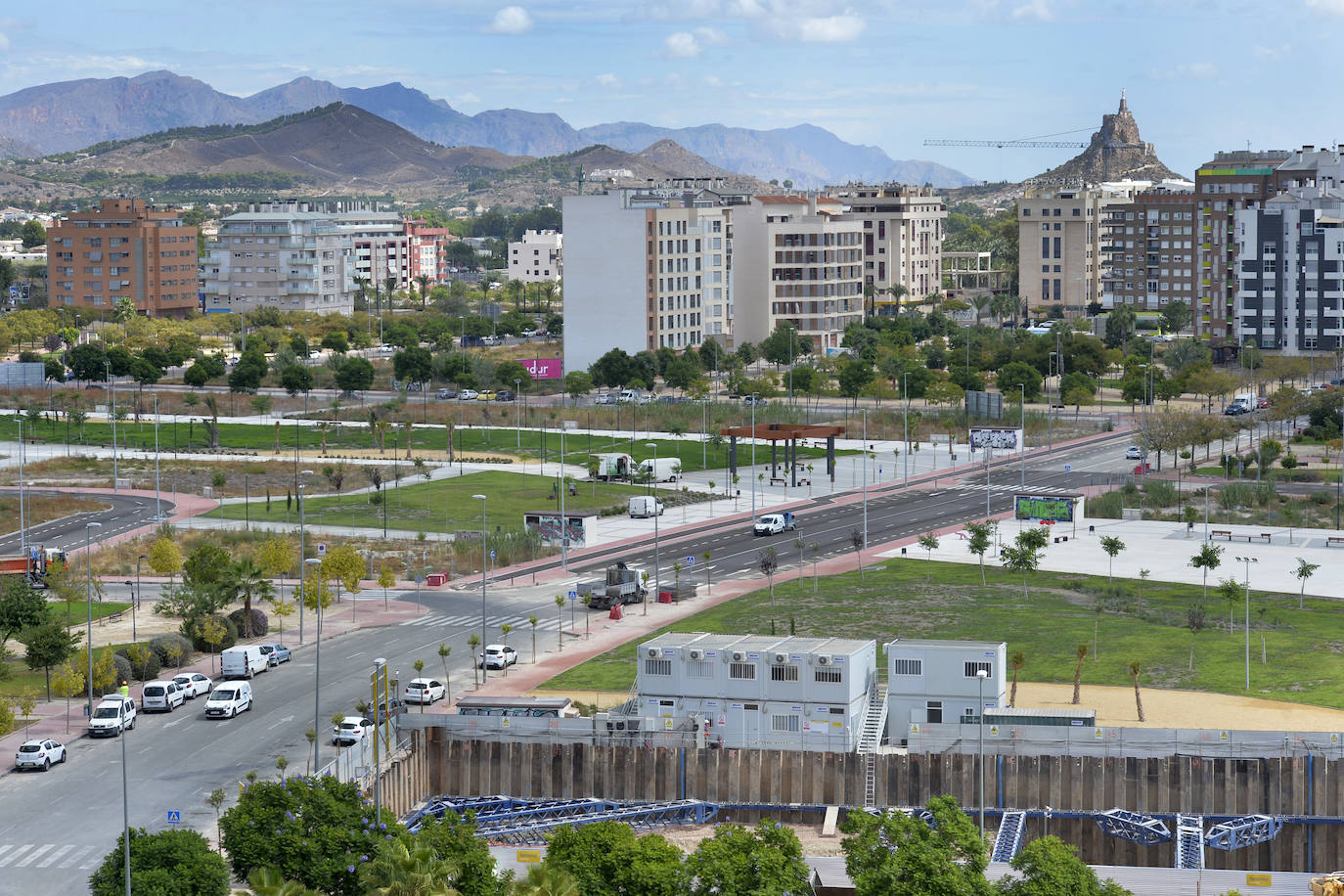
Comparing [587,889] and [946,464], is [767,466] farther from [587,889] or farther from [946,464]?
[587,889]

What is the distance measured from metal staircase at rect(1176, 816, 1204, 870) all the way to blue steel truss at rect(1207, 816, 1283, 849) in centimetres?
42

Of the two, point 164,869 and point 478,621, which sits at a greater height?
point 164,869

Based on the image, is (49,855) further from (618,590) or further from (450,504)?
(450,504)

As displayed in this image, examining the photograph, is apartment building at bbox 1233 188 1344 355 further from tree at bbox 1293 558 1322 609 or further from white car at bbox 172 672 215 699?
white car at bbox 172 672 215 699

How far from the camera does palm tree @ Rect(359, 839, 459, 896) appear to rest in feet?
136

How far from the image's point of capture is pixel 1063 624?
3086 inches

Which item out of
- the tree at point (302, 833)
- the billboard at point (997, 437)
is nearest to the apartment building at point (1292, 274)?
the billboard at point (997, 437)

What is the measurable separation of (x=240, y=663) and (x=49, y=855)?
20.7 m

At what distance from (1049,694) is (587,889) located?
26.9 metres

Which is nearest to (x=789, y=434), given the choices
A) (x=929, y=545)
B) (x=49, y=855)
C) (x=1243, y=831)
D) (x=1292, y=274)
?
(x=929, y=545)

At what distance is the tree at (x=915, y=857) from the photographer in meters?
43.8

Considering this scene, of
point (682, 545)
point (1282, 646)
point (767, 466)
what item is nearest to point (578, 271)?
point (767, 466)

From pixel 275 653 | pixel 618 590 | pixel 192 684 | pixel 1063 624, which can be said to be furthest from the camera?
pixel 618 590

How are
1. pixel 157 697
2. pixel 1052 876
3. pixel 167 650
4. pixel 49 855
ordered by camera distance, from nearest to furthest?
1. pixel 1052 876
2. pixel 49 855
3. pixel 157 697
4. pixel 167 650
